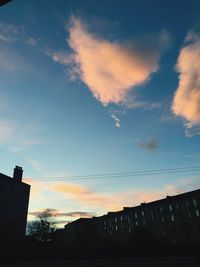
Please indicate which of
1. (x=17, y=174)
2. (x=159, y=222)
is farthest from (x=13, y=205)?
(x=159, y=222)

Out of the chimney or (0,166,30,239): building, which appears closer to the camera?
(0,166,30,239): building

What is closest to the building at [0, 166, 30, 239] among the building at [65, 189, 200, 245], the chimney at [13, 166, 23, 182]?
the chimney at [13, 166, 23, 182]

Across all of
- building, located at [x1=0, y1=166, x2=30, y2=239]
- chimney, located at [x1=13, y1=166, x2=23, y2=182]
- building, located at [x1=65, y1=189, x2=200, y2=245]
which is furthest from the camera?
building, located at [x1=65, y1=189, x2=200, y2=245]

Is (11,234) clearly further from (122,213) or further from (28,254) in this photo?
(122,213)

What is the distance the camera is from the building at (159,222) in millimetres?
57516

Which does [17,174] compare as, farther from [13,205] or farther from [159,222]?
[159,222]

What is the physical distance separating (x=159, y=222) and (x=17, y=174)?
1609 inches

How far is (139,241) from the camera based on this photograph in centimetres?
5256

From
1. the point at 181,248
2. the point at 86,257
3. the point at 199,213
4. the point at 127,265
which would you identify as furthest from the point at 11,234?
the point at 199,213

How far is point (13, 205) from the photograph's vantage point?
40562 millimetres

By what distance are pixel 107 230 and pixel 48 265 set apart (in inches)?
2582

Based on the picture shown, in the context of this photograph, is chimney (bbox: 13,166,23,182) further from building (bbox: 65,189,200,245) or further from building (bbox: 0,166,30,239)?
building (bbox: 65,189,200,245)

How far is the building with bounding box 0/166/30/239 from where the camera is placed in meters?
38.6

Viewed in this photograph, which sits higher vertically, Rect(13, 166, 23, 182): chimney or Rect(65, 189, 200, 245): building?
Rect(13, 166, 23, 182): chimney
